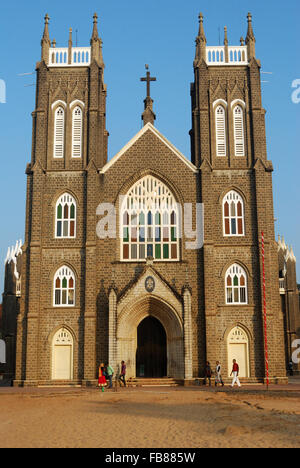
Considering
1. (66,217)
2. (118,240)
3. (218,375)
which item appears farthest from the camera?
(66,217)

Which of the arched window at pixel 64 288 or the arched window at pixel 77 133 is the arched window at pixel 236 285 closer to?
the arched window at pixel 64 288

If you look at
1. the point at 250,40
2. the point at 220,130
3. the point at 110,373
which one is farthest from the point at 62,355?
the point at 250,40

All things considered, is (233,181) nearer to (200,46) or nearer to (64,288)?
(200,46)

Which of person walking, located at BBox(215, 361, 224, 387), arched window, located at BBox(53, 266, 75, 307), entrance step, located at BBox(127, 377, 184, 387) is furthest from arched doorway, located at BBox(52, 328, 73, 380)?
person walking, located at BBox(215, 361, 224, 387)

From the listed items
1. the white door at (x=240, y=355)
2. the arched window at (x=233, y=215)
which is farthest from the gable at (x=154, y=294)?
the arched window at (x=233, y=215)

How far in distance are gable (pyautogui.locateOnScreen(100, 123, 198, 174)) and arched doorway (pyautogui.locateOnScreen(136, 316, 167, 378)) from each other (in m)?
9.31

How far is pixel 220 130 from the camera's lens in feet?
111

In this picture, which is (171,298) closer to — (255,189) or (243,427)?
(255,189)

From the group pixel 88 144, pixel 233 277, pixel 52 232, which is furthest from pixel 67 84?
pixel 233 277

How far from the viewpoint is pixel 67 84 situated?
34.6 metres

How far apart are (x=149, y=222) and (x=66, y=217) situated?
4936 millimetres

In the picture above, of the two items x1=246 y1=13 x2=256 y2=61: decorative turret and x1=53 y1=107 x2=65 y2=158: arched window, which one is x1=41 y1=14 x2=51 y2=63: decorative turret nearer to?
x1=53 y1=107 x2=65 y2=158: arched window

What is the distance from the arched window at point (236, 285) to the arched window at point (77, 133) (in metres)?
11.6

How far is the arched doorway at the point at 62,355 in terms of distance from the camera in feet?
101
